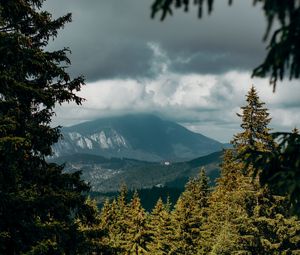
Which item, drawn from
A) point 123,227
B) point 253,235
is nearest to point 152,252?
point 123,227

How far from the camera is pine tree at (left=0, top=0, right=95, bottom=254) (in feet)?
34.3

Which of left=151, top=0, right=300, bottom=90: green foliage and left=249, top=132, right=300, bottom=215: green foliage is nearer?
left=151, top=0, right=300, bottom=90: green foliage

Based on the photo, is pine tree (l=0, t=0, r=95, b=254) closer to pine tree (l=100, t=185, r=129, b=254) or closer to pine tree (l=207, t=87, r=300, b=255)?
pine tree (l=207, t=87, r=300, b=255)

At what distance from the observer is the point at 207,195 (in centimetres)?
5134

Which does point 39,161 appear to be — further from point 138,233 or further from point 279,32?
point 138,233

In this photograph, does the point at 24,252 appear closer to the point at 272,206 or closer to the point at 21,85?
the point at 21,85

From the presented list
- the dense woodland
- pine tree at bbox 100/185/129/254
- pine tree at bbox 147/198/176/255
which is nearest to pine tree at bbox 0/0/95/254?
the dense woodland

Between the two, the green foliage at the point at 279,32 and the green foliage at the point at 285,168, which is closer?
the green foliage at the point at 279,32

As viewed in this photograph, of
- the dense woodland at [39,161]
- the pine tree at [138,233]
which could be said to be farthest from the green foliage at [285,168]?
the pine tree at [138,233]

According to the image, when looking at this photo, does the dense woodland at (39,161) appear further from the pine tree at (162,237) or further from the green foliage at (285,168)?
the pine tree at (162,237)

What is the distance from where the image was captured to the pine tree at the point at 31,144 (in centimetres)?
1045

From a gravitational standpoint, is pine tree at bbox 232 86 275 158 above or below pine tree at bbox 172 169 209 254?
above

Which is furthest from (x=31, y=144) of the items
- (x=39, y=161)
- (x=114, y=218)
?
(x=114, y=218)

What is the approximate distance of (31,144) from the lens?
487 inches
